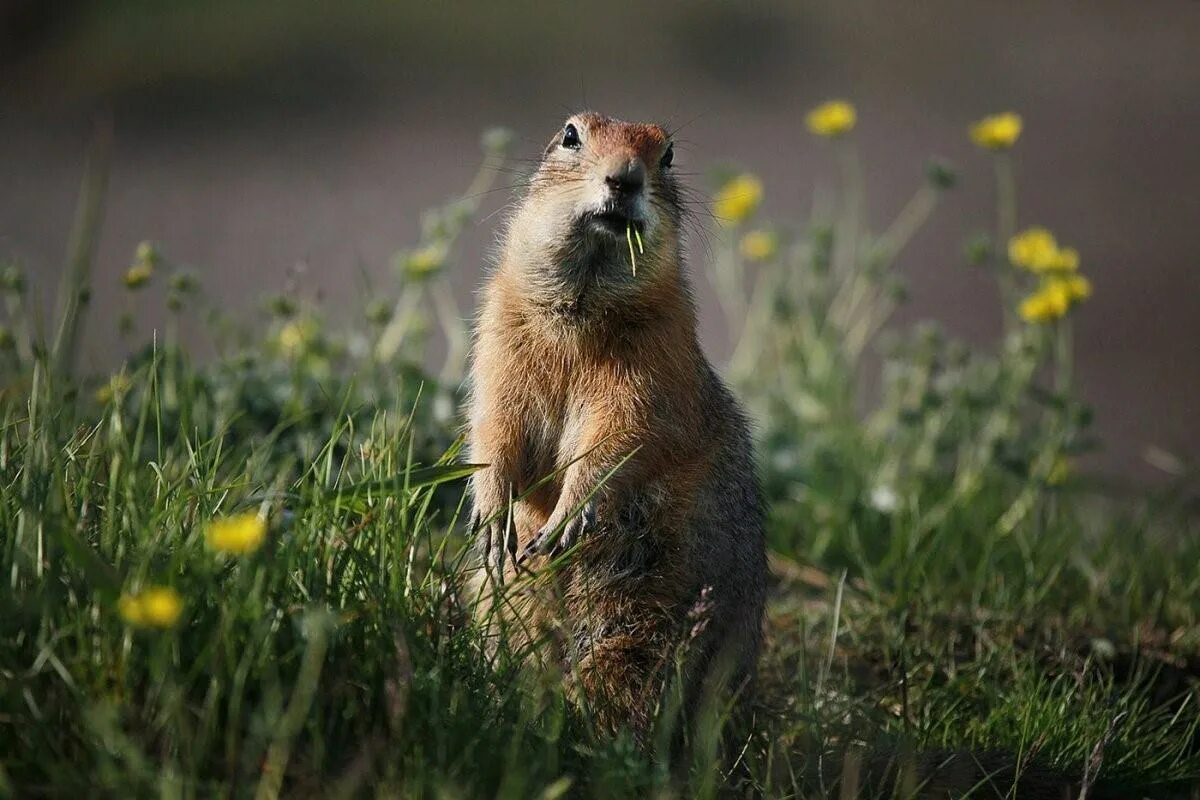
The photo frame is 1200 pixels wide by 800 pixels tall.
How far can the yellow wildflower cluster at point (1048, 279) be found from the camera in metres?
6.06

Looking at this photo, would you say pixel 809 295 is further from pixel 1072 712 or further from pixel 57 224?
pixel 57 224

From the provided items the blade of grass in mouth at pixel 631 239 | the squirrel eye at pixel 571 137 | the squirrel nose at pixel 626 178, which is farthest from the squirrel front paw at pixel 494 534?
the squirrel eye at pixel 571 137

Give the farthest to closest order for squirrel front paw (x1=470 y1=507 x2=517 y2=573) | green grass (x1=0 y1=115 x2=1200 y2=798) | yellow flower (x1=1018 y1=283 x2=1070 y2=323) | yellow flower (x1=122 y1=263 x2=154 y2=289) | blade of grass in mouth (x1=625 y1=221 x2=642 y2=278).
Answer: yellow flower (x1=1018 y1=283 x2=1070 y2=323)
yellow flower (x1=122 y1=263 x2=154 y2=289)
blade of grass in mouth (x1=625 y1=221 x2=642 y2=278)
squirrel front paw (x1=470 y1=507 x2=517 y2=573)
green grass (x1=0 y1=115 x2=1200 y2=798)

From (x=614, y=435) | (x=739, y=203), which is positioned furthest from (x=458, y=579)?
(x=739, y=203)

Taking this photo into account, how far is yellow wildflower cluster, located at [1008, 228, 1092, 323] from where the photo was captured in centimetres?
606

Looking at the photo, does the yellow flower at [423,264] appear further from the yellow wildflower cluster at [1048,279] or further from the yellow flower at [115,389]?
the yellow wildflower cluster at [1048,279]

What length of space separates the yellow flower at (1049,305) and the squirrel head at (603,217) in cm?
199

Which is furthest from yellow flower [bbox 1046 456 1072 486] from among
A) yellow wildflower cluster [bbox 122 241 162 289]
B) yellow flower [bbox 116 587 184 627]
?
yellow flower [bbox 116 587 184 627]

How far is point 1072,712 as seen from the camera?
4.47m

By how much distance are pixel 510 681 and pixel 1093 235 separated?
7.86m

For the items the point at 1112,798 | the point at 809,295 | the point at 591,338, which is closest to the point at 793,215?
the point at 809,295

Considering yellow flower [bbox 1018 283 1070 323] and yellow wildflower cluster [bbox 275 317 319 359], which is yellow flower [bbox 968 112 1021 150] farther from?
yellow wildflower cluster [bbox 275 317 319 359]

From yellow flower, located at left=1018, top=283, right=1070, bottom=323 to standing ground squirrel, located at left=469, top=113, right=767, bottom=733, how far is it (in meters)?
1.83

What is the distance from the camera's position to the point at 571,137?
4.74 m
